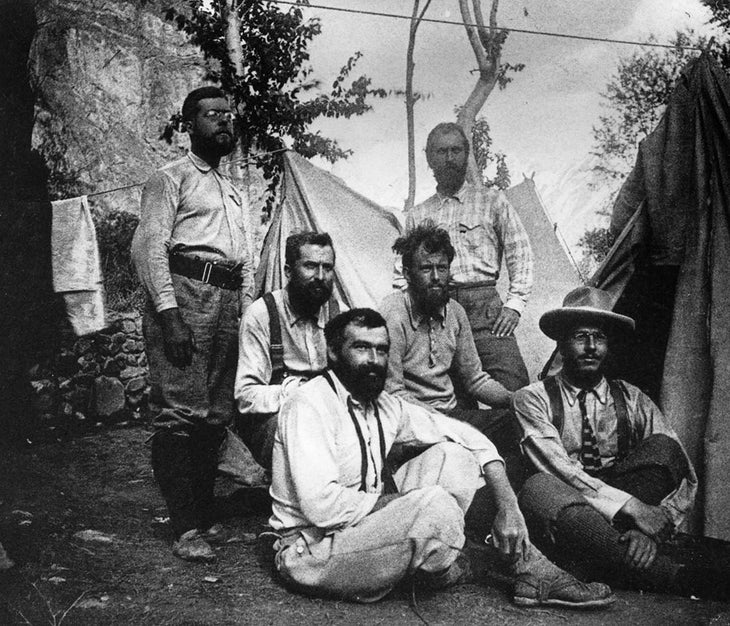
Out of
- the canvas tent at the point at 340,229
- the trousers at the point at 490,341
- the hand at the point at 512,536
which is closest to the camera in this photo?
the hand at the point at 512,536

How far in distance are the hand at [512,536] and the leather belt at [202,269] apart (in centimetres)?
173

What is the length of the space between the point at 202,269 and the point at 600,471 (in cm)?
210

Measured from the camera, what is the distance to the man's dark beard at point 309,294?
3.52 meters

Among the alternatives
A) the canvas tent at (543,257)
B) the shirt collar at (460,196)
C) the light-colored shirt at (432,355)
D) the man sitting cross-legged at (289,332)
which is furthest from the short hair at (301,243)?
the canvas tent at (543,257)

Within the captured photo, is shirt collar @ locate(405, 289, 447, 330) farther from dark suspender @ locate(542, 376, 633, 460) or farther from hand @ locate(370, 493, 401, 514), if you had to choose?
hand @ locate(370, 493, 401, 514)

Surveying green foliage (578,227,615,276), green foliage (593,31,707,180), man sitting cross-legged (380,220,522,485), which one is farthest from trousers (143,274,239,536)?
green foliage (578,227,615,276)

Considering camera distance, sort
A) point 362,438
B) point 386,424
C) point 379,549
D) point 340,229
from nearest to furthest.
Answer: point 379,549 → point 362,438 → point 386,424 → point 340,229

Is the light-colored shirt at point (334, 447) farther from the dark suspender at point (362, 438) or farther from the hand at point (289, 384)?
the hand at point (289, 384)

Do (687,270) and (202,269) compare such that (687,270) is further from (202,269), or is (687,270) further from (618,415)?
(202,269)

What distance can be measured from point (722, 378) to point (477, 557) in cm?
149

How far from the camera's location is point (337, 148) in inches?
276

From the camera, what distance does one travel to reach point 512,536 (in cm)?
269

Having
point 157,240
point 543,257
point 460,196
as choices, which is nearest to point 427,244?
point 460,196

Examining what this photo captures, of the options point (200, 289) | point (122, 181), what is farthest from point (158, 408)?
point (122, 181)
